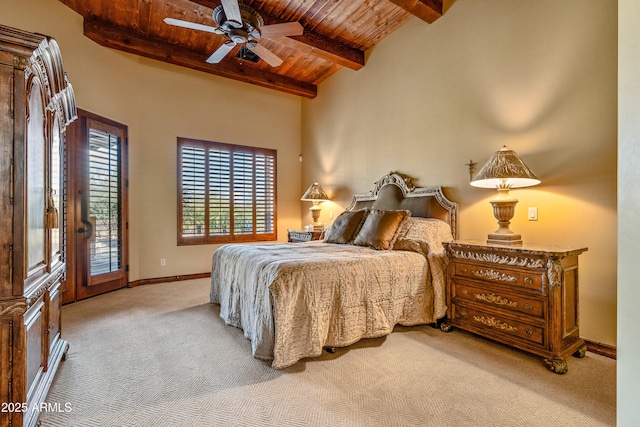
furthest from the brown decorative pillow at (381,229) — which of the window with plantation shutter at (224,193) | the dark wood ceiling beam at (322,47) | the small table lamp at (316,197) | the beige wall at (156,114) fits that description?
the beige wall at (156,114)

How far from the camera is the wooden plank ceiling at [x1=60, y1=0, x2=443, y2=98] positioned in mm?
3621

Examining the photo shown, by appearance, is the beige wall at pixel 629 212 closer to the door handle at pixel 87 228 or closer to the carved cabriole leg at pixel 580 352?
the carved cabriole leg at pixel 580 352

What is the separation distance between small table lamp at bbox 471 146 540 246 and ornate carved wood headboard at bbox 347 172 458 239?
0.72 meters

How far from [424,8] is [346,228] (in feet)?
8.59

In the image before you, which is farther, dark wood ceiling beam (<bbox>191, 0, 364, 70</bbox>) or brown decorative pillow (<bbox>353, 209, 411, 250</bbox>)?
dark wood ceiling beam (<bbox>191, 0, 364, 70</bbox>)

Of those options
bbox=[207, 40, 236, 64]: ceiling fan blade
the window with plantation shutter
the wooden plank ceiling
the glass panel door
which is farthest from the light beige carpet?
the wooden plank ceiling

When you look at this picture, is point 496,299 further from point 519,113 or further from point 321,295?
point 519,113

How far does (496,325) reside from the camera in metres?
2.47

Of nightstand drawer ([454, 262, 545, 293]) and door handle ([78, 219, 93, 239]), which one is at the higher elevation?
door handle ([78, 219, 93, 239])

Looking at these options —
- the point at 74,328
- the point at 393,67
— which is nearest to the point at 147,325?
the point at 74,328

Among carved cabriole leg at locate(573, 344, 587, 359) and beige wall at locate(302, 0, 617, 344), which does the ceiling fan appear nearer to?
beige wall at locate(302, 0, 617, 344)

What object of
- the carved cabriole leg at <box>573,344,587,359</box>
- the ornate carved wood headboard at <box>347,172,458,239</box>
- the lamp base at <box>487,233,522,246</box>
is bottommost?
the carved cabriole leg at <box>573,344,587,359</box>

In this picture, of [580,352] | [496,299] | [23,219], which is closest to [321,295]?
[496,299]

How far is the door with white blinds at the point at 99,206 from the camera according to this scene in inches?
152
